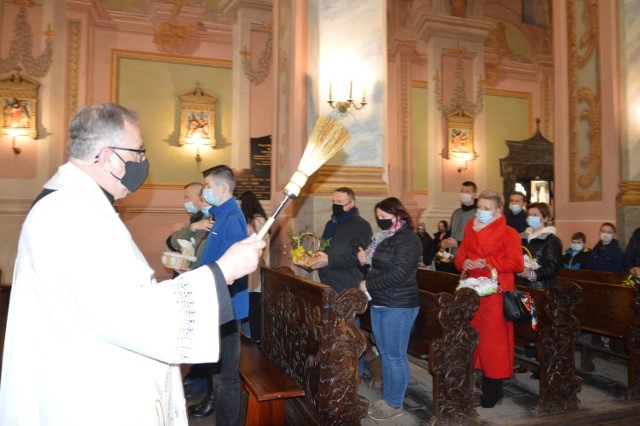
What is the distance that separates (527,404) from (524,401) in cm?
7

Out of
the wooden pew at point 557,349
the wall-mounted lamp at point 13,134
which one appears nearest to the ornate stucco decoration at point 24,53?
the wall-mounted lamp at point 13,134

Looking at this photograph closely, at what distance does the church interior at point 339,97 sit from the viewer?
239 inches

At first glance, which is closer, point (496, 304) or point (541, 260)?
point (496, 304)

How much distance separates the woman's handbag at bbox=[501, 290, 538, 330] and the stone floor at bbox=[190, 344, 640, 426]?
32.9 inches

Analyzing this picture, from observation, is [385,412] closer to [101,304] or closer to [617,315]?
[617,315]

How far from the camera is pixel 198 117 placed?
38.3ft

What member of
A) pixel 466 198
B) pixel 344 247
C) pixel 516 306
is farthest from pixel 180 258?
pixel 466 198

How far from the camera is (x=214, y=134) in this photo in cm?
1175

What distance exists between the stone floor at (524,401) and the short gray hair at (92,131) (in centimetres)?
298

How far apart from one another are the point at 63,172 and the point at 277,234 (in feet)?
16.0

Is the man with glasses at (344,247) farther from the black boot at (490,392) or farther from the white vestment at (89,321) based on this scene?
the white vestment at (89,321)

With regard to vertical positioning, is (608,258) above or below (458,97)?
below

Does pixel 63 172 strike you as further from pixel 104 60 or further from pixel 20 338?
pixel 104 60

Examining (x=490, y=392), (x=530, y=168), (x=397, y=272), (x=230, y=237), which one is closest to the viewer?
(x=230, y=237)
